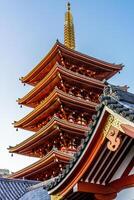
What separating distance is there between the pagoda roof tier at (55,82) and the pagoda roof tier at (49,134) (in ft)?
12.3

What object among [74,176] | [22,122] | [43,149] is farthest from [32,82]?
[74,176]

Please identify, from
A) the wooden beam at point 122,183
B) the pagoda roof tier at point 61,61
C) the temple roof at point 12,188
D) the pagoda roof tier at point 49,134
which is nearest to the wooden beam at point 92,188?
the wooden beam at point 122,183

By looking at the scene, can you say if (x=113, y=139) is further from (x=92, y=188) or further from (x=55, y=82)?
(x=55, y=82)

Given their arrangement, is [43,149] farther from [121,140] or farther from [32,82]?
[121,140]

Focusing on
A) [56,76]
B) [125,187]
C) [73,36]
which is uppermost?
[73,36]

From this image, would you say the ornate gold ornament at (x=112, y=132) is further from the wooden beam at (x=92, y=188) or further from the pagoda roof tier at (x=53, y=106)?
the pagoda roof tier at (x=53, y=106)

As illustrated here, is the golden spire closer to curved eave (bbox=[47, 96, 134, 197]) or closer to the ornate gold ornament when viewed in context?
curved eave (bbox=[47, 96, 134, 197])

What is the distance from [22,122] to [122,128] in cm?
2434

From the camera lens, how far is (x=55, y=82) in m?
27.6

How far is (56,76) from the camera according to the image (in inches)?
1054

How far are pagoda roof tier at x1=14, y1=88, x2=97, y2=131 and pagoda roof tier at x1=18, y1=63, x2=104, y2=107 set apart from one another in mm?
1731

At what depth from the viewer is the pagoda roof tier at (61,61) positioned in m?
27.2

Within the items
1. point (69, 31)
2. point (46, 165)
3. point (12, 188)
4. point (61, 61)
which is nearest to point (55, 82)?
point (61, 61)

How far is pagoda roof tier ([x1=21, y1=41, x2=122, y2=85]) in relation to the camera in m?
27.2
